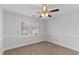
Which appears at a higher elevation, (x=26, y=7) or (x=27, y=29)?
(x=26, y=7)

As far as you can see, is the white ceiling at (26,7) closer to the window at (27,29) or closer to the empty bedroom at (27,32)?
the empty bedroom at (27,32)

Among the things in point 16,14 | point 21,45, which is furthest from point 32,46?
point 16,14

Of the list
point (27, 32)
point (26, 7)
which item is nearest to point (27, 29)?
point (27, 32)

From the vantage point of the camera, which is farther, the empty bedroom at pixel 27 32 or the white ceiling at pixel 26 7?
the empty bedroom at pixel 27 32

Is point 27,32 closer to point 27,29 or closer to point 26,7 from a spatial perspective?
point 27,29

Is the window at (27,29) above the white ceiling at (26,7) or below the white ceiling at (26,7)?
below

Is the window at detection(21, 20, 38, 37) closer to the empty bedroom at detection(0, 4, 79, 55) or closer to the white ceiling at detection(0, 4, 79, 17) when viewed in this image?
the empty bedroom at detection(0, 4, 79, 55)

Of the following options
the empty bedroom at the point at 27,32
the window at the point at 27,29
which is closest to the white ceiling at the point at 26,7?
the empty bedroom at the point at 27,32

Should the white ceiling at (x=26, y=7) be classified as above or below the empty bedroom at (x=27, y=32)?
above

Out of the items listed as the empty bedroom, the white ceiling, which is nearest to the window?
the empty bedroom

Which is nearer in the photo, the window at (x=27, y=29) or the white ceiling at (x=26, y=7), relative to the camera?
the white ceiling at (x=26, y=7)

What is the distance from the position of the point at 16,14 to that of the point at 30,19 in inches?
6.2

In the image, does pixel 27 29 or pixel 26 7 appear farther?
pixel 26 7
